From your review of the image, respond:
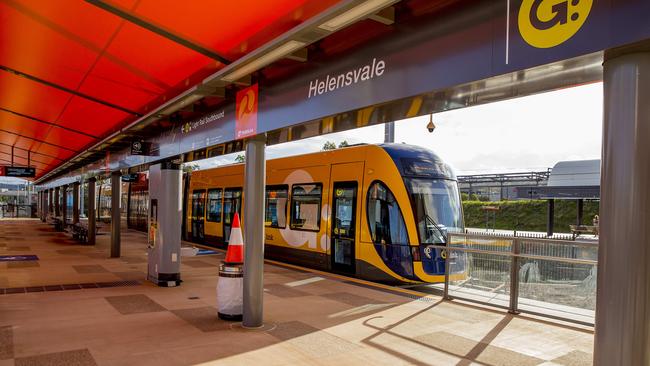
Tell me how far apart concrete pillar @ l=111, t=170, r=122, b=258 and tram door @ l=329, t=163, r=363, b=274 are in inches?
255

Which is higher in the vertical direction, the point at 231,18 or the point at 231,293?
the point at 231,18

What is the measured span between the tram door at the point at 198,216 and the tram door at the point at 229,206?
2.10m

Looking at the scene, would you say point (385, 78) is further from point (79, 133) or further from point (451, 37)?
point (79, 133)

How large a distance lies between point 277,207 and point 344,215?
2.97m

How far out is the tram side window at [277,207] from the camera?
1290 centimetres

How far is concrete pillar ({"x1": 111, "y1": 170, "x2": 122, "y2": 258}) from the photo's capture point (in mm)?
13539

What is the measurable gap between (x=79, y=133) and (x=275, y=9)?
9.98m

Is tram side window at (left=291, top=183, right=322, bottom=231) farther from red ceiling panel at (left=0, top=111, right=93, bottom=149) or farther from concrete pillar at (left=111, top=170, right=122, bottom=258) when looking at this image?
red ceiling panel at (left=0, top=111, right=93, bottom=149)

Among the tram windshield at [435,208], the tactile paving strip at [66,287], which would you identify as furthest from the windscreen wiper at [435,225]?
the tactile paving strip at [66,287]

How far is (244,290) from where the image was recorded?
631 centimetres

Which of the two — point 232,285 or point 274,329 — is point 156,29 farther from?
point 274,329

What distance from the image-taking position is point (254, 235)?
20.6 ft

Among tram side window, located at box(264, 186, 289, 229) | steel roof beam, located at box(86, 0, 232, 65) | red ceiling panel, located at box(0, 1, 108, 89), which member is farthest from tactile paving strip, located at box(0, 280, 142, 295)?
steel roof beam, located at box(86, 0, 232, 65)

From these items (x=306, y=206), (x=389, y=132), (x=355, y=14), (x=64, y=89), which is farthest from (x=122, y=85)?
(x=389, y=132)
